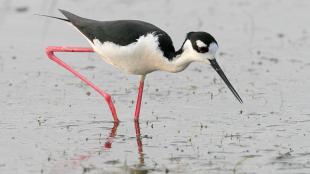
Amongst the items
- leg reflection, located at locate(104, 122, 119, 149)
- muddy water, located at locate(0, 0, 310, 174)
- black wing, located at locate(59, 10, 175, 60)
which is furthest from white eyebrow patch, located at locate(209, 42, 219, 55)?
leg reflection, located at locate(104, 122, 119, 149)

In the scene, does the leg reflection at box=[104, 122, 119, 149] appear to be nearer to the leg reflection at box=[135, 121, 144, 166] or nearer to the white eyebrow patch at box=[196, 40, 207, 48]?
the leg reflection at box=[135, 121, 144, 166]

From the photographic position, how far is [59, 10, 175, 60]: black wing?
9.12 m

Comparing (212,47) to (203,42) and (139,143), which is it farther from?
(139,143)

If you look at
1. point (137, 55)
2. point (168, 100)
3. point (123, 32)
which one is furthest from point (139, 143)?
point (168, 100)

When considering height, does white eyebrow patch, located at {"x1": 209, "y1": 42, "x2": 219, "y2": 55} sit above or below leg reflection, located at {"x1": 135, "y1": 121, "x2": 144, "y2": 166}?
above

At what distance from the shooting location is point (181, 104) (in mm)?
10516

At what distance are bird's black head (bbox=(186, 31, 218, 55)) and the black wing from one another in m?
0.36

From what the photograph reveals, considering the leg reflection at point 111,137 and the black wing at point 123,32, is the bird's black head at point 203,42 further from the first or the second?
the leg reflection at point 111,137

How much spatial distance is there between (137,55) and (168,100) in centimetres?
168

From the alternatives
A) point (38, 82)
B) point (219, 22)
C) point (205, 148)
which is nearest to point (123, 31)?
point (205, 148)

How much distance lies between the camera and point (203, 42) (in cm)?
880

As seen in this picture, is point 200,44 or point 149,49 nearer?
point 200,44

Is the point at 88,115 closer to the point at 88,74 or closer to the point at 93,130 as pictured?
the point at 93,130

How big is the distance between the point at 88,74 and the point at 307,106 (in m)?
3.38
